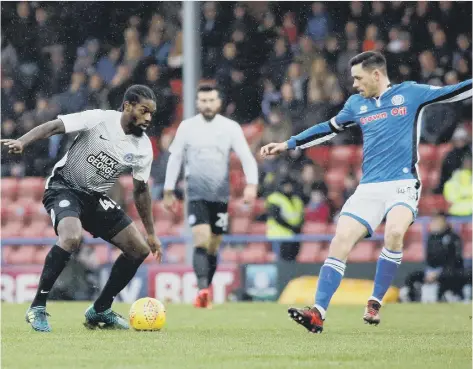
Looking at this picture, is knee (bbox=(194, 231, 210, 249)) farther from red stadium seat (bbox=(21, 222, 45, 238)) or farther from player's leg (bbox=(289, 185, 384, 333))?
red stadium seat (bbox=(21, 222, 45, 238))

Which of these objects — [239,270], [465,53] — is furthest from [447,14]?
[239,270]

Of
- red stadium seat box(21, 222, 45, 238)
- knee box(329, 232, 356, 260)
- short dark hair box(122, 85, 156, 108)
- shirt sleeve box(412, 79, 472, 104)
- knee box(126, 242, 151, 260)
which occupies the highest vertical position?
shirt sleeve box(412, 79, 472, 104)

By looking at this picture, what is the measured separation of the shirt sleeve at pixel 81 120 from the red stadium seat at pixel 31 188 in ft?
38.6

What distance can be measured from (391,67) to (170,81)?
4.37 m

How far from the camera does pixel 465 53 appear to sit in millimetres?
18969

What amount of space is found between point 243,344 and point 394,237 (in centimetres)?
185

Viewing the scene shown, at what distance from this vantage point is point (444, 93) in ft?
29.7

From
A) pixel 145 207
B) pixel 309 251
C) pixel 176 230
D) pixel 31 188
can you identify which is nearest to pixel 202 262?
pixel 145 207

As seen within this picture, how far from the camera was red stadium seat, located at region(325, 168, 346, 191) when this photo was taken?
62.8 ft

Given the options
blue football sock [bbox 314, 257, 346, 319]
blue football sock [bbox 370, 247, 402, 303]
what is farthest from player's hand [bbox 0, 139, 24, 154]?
blue football sock [bbox 370, 247, 402, 303]

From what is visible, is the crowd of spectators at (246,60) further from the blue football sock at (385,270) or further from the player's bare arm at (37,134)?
the player's bare arm at (37,134)

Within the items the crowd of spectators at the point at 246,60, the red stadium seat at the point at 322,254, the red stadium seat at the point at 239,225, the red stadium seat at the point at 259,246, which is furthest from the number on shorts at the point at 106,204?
the red stadium seat at the point at 239,225

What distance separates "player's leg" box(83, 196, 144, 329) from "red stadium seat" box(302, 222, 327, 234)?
880cm

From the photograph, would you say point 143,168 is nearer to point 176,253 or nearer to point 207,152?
point 207,152
